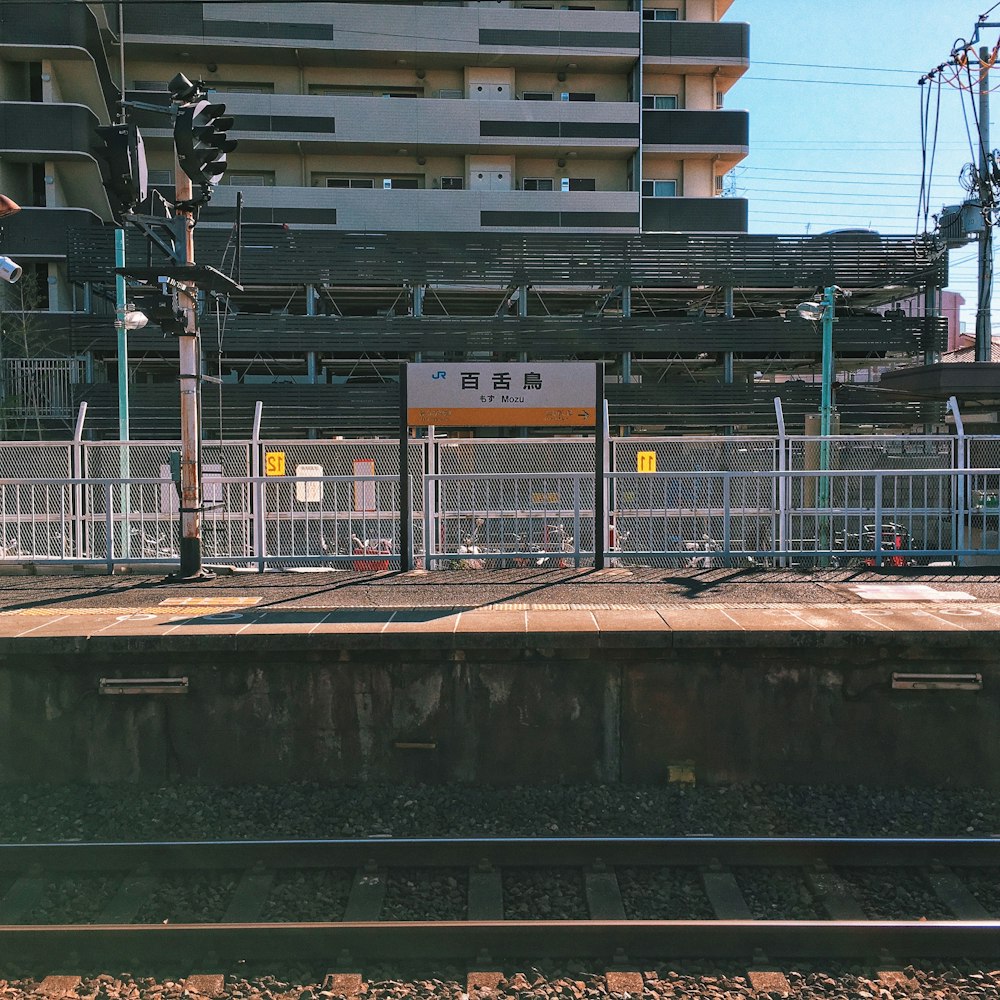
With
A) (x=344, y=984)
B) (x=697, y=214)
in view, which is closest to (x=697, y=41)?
(x=697, y=214)

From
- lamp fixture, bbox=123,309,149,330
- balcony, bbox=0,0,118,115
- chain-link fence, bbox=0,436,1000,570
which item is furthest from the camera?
balcony, bbox=0,0,118,115

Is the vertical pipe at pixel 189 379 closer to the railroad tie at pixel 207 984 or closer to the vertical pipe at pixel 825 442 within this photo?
the railroad tie at pixel 207 984

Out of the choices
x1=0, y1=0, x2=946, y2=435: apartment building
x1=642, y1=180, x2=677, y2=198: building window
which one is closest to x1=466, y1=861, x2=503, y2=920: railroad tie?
x1=0, y1=0, x2=946, y2=435: apartment building

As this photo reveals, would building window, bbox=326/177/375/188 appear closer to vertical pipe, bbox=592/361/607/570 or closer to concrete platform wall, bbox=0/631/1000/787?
vertical pipe, bbox=592/361/607/570

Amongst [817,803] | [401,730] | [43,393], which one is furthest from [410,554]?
[43,393]

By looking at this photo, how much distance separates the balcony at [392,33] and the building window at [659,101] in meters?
2.42

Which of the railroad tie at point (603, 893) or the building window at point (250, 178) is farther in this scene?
the building window at point (250, 178)

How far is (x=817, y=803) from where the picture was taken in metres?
6.69

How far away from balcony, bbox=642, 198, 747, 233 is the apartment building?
0.09m

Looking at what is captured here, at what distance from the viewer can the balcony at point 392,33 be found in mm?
36219

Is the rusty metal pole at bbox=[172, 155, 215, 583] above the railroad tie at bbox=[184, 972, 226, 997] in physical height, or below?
above

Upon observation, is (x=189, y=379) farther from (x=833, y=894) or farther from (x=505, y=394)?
(x=833, y=894)

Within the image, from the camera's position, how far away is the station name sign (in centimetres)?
1118

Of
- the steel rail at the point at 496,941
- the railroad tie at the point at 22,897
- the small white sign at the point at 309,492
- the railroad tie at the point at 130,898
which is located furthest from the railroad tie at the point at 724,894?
the small white sign at the point at 309,492
